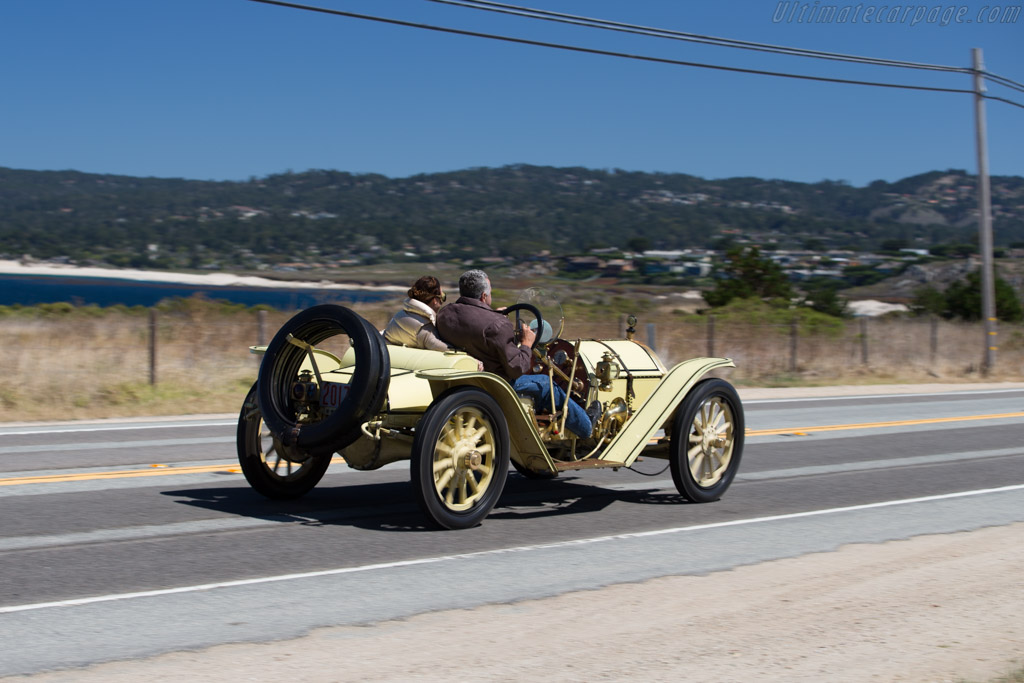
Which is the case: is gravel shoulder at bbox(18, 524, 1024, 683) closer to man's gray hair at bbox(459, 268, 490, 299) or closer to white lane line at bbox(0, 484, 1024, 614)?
white lane line at bbox(0, 484, 1024, 614)

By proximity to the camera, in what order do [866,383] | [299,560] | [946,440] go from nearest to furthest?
[299,560] → [946,440] → [866,383]

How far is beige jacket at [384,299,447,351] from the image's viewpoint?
7.74 meters

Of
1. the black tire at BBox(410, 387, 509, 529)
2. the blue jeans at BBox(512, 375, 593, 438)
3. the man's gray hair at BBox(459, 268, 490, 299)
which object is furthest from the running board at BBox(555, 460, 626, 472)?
the man's gray hair at BBox(459, 268, 490, 299)

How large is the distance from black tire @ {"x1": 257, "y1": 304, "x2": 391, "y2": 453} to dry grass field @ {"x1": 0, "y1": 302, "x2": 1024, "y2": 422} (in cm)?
883

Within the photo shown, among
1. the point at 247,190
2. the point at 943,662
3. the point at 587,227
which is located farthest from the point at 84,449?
the point at 247,190

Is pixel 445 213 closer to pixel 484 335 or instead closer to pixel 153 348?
pixel 153 348

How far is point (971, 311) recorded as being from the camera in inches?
1987

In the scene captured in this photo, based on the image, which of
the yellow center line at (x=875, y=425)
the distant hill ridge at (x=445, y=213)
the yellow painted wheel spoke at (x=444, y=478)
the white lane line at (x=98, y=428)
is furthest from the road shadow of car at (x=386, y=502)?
the distant hill ridge at (x=445, y=213)

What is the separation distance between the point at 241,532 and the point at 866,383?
21.2 metres

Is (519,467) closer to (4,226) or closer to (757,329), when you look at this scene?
(757,329)

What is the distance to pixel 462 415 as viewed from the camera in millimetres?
7074

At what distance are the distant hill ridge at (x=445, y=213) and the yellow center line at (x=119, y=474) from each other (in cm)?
3648

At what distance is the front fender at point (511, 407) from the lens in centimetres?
700

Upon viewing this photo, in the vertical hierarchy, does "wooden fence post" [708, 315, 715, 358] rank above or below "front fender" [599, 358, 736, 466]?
above
